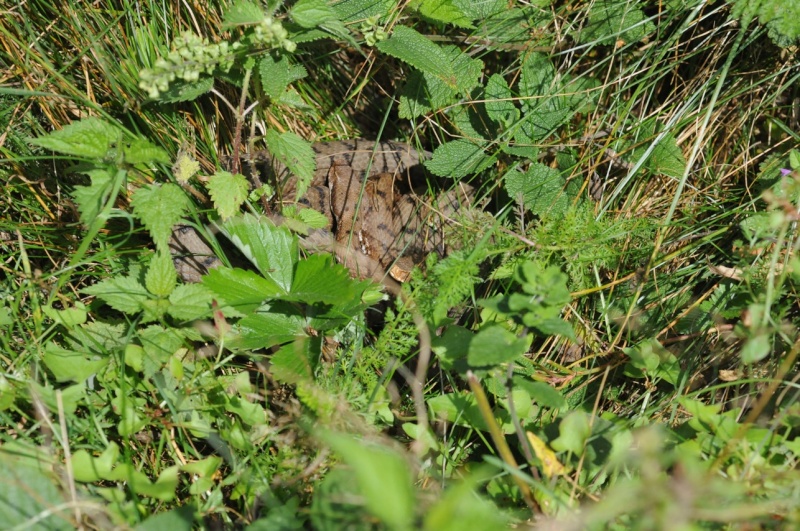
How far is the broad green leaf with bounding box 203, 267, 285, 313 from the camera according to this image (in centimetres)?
200

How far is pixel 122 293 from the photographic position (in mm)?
1976

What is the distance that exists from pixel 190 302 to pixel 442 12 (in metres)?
1.30

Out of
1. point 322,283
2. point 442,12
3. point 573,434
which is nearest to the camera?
point 573,434

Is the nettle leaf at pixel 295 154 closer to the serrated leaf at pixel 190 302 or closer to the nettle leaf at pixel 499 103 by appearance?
the serrated leaf at pixel 190 302

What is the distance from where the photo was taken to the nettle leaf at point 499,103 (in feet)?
7.68

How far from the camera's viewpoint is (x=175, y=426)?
A: 5.79ft

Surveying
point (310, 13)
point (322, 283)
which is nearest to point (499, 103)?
point (310, 13)

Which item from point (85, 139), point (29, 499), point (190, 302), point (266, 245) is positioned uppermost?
point (85, 139)

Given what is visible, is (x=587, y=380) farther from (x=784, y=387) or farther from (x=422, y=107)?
(x=422, y=107)

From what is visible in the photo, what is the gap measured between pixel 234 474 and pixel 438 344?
63cm

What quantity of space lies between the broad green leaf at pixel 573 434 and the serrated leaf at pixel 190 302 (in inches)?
42.0

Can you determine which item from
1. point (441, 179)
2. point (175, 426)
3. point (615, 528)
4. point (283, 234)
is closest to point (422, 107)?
point (441, 179)

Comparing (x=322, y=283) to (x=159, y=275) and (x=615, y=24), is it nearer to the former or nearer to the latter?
(x=159, y=275)

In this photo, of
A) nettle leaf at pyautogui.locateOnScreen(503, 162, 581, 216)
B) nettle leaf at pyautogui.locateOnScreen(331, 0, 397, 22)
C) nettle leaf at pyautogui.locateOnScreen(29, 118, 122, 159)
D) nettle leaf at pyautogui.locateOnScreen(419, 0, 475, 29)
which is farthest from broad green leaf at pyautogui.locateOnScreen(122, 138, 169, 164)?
nettle leaf at pyautogui.locateOnScreen(503, 162, 581, 216)
